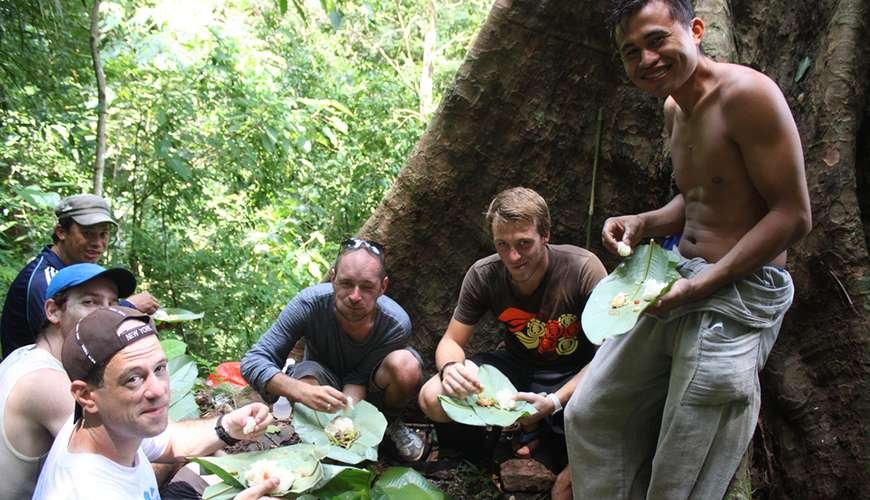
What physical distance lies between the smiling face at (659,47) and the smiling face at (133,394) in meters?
1.93

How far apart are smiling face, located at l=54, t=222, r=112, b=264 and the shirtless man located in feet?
10.3

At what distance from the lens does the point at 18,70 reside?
15.8ft

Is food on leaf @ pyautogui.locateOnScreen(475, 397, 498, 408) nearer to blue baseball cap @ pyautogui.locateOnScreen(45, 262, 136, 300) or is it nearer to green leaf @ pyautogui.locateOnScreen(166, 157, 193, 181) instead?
blue baseball cap @ pyautogui.locateOnScreen(45, 262, 136, 300)

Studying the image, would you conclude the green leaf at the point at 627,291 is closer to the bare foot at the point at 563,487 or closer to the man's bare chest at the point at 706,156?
the man's bare chest at the point at 706,156

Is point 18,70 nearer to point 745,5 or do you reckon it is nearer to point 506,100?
point 506,100

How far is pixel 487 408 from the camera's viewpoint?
3064 mm

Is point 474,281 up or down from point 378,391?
up

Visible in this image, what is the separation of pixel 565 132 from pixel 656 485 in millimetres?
2271

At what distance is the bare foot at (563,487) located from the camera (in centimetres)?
305

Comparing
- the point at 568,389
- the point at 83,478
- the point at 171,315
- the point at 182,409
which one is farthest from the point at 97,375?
the point at 171,315

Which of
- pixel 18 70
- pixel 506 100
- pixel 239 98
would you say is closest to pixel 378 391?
pixel 506 100

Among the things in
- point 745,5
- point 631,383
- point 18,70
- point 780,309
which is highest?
point 745,5

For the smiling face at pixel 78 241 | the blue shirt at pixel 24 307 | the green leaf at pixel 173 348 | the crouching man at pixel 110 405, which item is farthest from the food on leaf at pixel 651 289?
the smiling face at pixel 78 241

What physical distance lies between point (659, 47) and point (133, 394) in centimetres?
210
